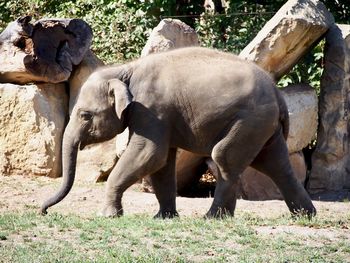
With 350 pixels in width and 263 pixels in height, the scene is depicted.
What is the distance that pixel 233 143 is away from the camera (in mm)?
10625

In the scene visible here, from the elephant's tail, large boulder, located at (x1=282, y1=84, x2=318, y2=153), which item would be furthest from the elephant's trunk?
large boulder, located at (x1=282, y1=84, x2=318, y2=153)

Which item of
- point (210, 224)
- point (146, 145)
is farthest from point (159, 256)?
point (146, 145)

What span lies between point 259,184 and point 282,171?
11.1ft

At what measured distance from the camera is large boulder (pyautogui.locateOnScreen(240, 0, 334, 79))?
46.3 feet

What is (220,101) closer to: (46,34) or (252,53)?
(252,53)

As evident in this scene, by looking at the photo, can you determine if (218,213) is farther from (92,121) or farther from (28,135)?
(28,135)

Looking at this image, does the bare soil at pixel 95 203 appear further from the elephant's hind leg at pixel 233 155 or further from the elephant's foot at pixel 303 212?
A: the elephant's hind leg at pixel 233 155

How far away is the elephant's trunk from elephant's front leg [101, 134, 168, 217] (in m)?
0.49

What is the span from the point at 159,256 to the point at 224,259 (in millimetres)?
560

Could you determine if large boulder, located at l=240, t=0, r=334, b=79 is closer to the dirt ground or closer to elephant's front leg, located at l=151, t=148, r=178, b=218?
the dirt ground

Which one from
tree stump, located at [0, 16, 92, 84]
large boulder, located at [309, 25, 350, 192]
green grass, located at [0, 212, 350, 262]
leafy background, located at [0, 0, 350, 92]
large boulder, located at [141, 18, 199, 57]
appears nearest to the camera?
green grass, located at [0, 212, 350, 262]

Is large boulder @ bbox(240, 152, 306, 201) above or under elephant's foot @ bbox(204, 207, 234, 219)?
under

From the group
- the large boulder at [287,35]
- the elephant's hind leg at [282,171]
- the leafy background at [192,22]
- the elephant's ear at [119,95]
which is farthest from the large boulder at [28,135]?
the elephant's hind leg at [282,171]

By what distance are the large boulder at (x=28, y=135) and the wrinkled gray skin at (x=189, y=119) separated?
12.6ft
